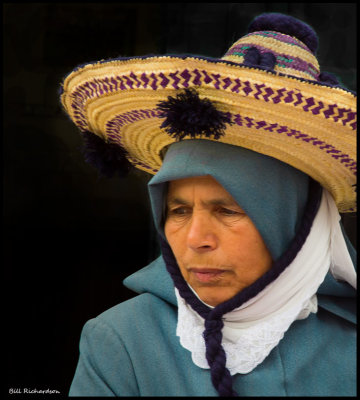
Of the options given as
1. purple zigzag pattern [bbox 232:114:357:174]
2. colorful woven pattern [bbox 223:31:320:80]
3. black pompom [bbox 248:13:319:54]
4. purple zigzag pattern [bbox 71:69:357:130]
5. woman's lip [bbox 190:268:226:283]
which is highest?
black pompom [bbox 248:13:319:54]

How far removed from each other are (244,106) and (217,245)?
49cm

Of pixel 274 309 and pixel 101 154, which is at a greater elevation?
pixel 101 154

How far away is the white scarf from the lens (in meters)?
2.18

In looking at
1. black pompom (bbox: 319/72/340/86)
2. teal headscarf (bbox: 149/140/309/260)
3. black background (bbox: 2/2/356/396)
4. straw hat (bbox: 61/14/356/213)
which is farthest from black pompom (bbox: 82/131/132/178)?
black background (bbox: 2/2/356/396)

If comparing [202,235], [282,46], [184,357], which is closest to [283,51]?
[282,46]

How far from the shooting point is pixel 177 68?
6.48 ft

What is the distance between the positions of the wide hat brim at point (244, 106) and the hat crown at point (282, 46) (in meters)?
0.22

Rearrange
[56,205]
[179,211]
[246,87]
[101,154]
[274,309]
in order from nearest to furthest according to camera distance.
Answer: [246,87] → [274,309] → [179,211] → [101,154] → [56,205]

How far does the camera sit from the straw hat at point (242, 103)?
198 centimetres

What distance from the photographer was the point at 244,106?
205 centimetres

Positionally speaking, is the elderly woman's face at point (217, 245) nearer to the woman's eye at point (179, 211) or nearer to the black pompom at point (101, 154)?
the woman's eye at point (179, 211)

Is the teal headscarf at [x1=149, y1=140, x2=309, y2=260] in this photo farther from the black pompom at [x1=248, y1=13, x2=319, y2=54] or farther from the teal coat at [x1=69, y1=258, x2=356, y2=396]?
the black pompom at [x1=248, y1=13, x2=319, y2=54]

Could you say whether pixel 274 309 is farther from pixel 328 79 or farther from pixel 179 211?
pixel 328 79

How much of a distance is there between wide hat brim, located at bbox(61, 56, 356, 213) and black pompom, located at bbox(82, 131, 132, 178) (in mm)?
89
